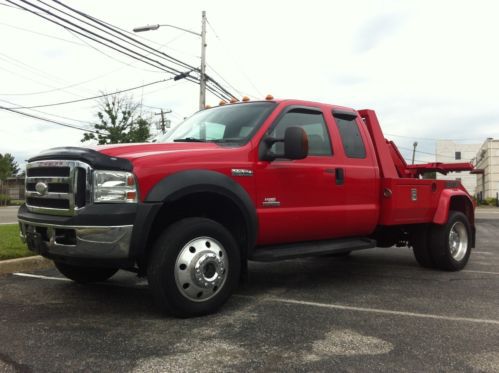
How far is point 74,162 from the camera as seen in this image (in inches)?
152

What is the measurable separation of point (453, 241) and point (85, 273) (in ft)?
16.2

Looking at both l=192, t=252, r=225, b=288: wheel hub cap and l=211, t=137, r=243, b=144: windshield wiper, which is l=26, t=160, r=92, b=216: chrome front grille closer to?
l=192, t=252, r=225, b=288: wheel hub cap

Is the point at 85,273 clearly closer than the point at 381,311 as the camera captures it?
No

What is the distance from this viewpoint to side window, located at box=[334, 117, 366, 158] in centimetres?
553

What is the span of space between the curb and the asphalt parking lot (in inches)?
10.7

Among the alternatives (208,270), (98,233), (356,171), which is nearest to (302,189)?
(356,171)

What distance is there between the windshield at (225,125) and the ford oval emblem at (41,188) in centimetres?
138

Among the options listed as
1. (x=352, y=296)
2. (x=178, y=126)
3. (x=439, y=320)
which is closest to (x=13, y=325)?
→ (x=178, y=126)

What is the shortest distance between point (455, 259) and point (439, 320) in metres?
2.90

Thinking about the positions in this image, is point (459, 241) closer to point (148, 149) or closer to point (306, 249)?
point (306, 249)

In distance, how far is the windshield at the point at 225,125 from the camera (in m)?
4.79

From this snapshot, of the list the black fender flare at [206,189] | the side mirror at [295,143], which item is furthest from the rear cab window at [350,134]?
the black fender flare at [206,189]

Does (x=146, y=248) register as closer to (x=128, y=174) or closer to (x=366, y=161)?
(x=128, y=174)

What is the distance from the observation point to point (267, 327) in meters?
3.79
